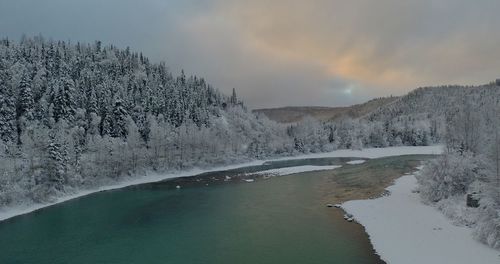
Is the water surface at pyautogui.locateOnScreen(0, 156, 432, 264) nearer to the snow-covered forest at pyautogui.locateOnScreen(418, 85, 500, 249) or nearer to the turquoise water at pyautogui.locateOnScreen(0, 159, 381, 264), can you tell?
the turquoise water at pyautogui.locateOnScreen(0, 159, 381, 264)

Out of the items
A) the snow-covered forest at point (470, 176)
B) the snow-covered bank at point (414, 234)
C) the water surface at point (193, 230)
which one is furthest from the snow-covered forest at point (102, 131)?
the snow-covered forest at point (470, 176)

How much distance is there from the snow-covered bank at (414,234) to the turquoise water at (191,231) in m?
1.74

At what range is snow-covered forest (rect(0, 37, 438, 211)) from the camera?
6893cm

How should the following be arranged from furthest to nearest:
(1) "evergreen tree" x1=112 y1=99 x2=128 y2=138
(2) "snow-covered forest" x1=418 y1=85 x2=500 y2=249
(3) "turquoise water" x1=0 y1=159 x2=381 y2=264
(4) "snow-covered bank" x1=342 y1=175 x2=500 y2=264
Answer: (1) "evergreen tree" x1=112 y1=99 x2=128 y2=138 < (3) "turquoise water" x1=0 y1=159 x2=381 y2=264 < (2) "snow-covered forest" x1=418 y1=85 x2=500 y2=249 < (4) "snow-covered bank" x1=342 y1=175 x2=500 y2=264

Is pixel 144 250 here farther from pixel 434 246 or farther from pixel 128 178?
pixel 128 178

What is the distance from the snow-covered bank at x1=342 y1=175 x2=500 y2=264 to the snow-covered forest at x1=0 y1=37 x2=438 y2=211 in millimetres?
47485

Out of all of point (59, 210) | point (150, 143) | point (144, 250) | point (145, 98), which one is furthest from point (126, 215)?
point (145, 98)

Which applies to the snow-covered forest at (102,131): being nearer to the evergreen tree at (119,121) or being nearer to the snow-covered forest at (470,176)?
the evergreen tree at (119,121)

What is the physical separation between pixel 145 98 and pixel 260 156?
48.8 meters

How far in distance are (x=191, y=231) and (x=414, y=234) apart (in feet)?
69.8

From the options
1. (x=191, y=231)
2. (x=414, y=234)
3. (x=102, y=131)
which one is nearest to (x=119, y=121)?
(x=102, y=131)

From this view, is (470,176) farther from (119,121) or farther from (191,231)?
(119,121)

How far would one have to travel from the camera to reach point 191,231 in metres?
40.4

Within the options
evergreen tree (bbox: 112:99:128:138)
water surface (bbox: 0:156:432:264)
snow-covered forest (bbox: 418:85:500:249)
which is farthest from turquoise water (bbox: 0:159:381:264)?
evergreen tree (bbox: 112:99:128:138)
